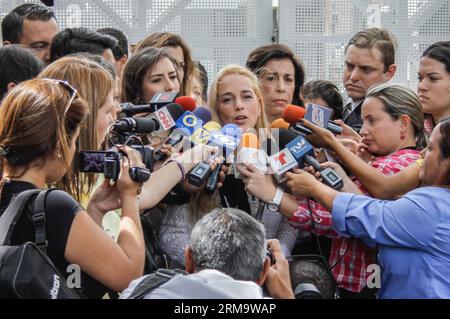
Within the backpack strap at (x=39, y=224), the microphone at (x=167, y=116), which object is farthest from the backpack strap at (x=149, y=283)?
the microphone at (x=167, y=116)

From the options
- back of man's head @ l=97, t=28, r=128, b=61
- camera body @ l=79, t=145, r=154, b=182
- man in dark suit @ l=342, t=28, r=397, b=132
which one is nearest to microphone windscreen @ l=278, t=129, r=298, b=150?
man in dark suit @ l=342, t=28, r=397, b=132

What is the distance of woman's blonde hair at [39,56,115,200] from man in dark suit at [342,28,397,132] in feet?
7.04

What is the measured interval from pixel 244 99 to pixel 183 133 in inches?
22.9

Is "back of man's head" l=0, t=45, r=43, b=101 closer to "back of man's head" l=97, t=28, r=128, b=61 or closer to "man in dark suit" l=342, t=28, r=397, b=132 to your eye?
"back of man's head" l=97, t=28, r=128, b=61

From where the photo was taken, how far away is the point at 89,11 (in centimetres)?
614

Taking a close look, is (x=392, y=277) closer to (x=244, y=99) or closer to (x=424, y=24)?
(x=244, y=99)

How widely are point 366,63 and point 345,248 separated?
5.65 feet

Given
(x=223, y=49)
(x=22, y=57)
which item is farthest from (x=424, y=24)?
(x=22, y=57)

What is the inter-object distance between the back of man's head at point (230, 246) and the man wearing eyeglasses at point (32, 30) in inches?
115

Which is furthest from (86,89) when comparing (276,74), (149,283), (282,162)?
(276,74)

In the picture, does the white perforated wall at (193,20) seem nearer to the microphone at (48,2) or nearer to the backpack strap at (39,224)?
the microphone at (48,2)

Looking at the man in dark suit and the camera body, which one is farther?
the man in dark suit

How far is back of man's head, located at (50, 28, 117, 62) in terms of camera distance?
482cm

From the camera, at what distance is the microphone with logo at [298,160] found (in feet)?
12.6
